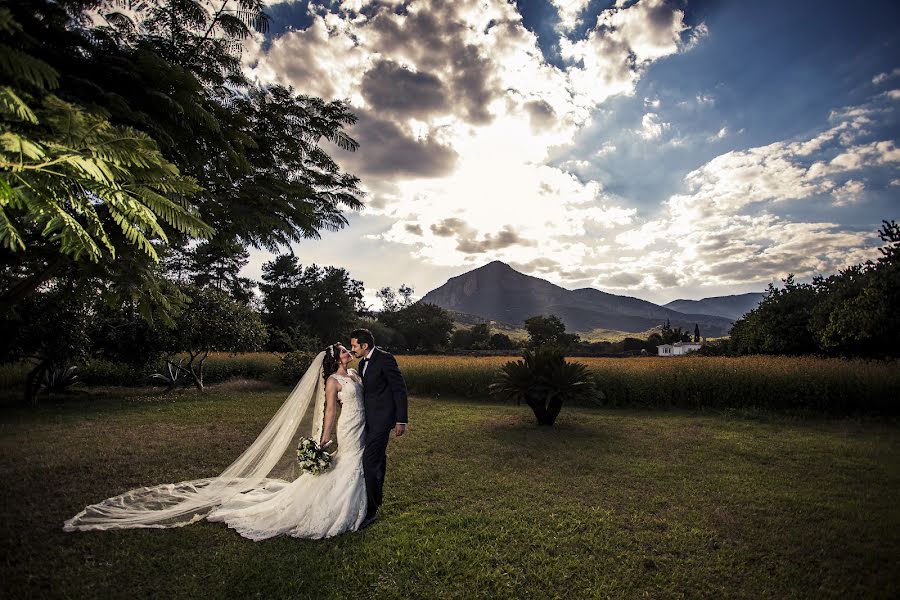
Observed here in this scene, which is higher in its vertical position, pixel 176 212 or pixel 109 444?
pixel 176 212

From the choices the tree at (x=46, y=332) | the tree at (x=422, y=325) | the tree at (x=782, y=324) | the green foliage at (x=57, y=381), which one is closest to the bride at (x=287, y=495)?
the tree at (x=46, y=332)

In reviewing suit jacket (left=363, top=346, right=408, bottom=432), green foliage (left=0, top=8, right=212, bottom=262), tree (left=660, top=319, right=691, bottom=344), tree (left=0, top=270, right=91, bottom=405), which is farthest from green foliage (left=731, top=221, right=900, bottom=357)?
tree (left=660, top=319, right=691, bottom=344)

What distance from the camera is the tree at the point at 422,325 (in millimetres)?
54125

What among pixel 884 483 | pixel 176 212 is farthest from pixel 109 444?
pixel 884 483

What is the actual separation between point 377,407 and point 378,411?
48 millimetres

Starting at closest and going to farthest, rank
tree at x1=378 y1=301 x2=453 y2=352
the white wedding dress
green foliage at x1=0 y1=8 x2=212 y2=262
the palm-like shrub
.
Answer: green foliage at x1=0 y1=8 x2=212 y2=262 < the white wedding dress < the palm-like shrub < tree at x1=378 y1=301 x2=453 y2=352

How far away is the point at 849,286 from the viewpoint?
15070 millimetres

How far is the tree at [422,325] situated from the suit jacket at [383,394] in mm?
47272

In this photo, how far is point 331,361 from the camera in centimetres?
526

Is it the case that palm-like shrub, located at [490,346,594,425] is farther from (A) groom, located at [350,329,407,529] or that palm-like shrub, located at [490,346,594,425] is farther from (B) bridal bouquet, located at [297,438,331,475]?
(B) bridal bouquet, located at [297,438,331,475]

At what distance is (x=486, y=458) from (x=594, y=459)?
1951 mm

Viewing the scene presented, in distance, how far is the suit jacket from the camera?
498 centimetres

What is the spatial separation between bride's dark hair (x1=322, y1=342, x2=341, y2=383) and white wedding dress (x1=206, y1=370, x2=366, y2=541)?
0.15 metres

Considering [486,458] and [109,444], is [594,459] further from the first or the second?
[109,444]
